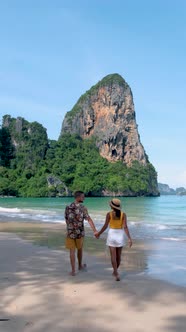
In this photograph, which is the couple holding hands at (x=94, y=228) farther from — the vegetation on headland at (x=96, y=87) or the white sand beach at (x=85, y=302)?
the vegetation on headland at (x=96, y=87)

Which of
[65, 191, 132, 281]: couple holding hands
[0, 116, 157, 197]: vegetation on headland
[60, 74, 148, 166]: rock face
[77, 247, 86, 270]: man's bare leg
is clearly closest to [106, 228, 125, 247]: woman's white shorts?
[65, 191, 132, 281]: couple holding hands

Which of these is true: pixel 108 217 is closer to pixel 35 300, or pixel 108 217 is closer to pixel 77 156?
pixel 35 300

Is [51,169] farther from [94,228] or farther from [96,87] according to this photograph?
[94,228]

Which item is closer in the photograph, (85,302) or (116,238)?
(85,302)

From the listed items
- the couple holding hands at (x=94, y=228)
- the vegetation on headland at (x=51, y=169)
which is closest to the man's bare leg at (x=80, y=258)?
the couple holding hands at (x=94, y=228)

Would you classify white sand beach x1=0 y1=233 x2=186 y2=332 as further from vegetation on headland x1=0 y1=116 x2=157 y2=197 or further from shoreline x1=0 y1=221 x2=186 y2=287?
vegetation on headland x1=0 y1=116 x2=157 y2=197

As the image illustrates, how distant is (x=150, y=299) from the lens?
5082mm

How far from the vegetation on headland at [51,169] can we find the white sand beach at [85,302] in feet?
287

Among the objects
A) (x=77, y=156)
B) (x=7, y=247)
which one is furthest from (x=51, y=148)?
(x=7, y=247)

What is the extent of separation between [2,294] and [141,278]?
2382 millimetres

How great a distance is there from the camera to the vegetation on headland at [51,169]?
96100 millimetres

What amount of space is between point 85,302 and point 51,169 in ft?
334

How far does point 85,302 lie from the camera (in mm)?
4918

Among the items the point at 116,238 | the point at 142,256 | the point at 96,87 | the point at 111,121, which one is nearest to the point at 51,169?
the point at 111,121
